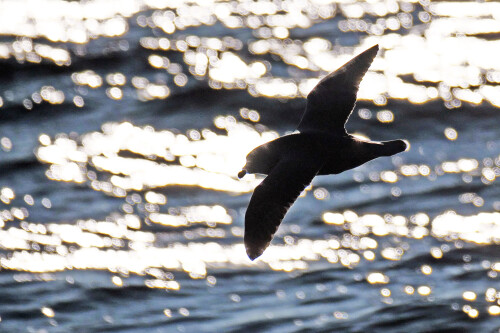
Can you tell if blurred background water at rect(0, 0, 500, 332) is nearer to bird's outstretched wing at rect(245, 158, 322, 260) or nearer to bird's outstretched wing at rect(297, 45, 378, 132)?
bird's outstretched wing at rect(297, 45, 378, 132)

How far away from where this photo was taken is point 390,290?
16594 millimetres

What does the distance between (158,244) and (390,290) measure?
4238 mm

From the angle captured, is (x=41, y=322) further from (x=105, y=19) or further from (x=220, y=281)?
(x=105, y=19)

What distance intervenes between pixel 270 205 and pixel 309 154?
719 mm

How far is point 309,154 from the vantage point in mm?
7809

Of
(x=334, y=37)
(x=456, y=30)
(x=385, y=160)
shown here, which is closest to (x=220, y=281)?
(x=385, y=160)

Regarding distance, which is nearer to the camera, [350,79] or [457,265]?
[350,79]

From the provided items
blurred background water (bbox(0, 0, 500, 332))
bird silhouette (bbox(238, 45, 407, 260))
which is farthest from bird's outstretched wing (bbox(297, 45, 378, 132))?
blurred background water (bbox(0, 0, 500, 332))

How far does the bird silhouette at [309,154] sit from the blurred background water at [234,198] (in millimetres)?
8100

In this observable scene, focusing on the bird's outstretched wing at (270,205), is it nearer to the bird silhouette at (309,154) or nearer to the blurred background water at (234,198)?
the bird silhouette at (309,154)

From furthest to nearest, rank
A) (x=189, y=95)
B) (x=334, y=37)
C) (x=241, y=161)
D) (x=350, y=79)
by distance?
(x=334, y=37), (x=189, y=95), (x=241, y=161), (x=350, y=79)

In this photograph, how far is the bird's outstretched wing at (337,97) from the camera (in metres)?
8.48

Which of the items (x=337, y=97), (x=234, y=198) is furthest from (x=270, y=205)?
(x=234, y=198)

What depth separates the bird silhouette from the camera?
7.30m
